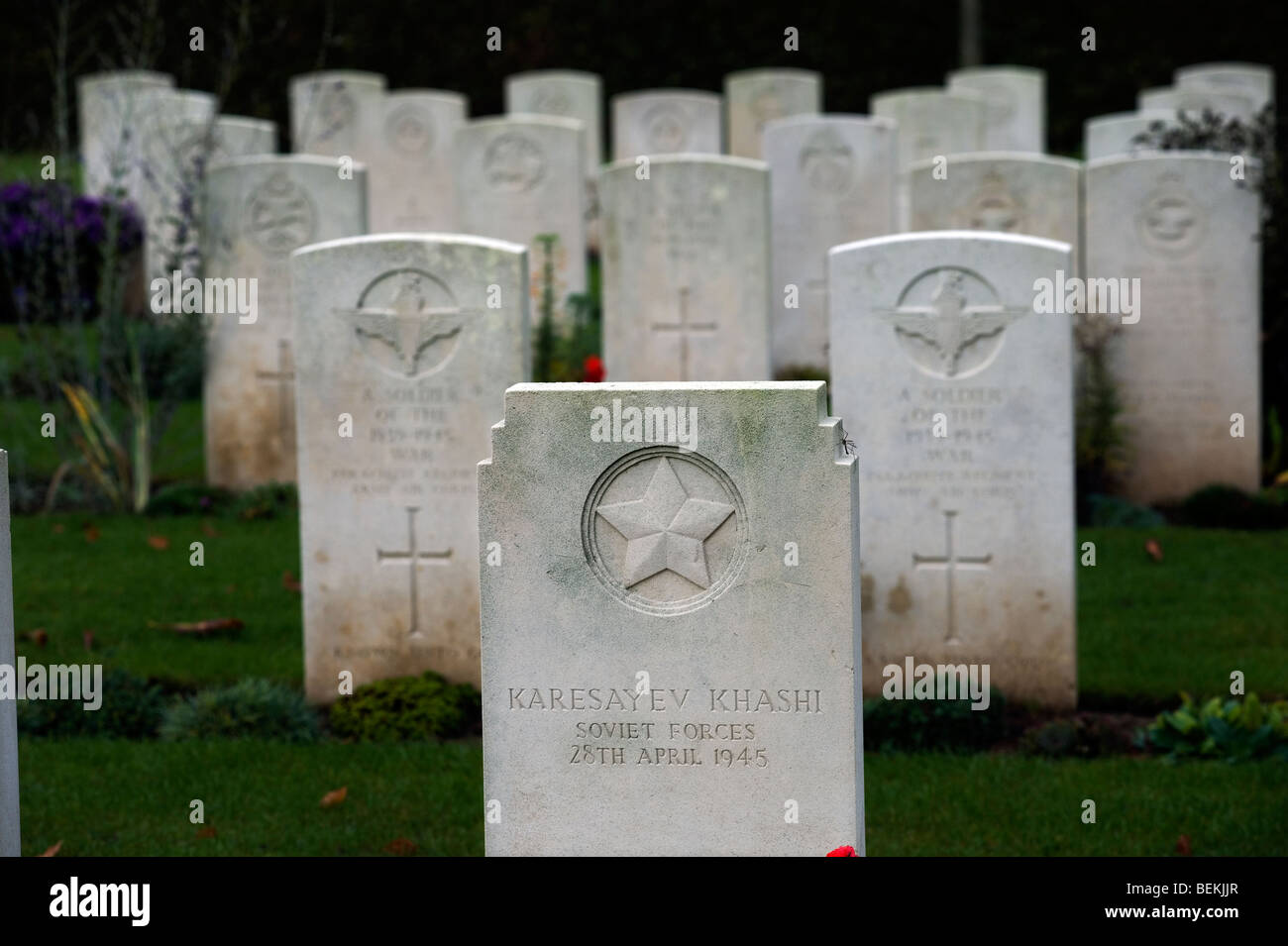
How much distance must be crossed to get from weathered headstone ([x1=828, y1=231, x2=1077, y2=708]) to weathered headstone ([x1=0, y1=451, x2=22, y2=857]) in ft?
11.8

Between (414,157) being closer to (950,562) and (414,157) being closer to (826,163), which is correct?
(826,163)

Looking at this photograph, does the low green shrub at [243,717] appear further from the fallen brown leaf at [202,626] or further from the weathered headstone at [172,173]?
the weathered headstone at [172,173]

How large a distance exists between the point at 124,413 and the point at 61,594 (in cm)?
301

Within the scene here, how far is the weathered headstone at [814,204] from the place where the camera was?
14445mm

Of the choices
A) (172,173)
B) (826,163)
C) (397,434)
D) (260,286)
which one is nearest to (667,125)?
(826,163)

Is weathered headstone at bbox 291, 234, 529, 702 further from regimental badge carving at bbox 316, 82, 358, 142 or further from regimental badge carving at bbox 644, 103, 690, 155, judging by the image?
regimental badge carving at bbox 644, 103, 690, 155

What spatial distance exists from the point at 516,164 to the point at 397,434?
7814 millimetres

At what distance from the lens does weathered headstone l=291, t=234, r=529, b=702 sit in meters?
7.35

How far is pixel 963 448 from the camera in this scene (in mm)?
7387

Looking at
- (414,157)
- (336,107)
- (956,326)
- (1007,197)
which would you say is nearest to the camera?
(956,326)

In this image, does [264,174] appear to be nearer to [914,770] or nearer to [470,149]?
[470,149]

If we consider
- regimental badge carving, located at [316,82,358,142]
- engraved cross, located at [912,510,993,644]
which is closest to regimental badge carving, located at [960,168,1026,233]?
engraved cross, located at [912,510,993,644]

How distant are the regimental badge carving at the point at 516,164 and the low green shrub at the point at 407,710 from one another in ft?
26.5
